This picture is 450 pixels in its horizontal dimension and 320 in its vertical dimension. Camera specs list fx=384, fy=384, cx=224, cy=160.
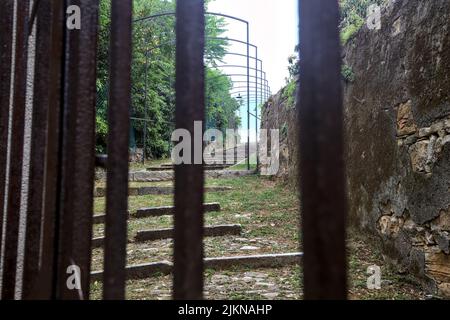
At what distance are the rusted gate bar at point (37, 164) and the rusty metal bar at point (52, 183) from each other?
1.18 feet

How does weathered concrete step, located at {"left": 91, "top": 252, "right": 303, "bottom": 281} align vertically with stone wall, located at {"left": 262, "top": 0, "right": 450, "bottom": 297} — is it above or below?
below

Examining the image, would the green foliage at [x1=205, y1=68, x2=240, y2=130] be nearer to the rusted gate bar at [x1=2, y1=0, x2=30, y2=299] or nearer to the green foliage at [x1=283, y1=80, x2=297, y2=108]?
the green foliage at [x1=283, y1=80, x2=297, y2=108]

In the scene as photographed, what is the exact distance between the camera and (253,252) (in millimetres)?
3461

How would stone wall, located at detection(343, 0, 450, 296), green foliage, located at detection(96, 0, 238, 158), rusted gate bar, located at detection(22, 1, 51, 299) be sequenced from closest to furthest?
rusted gate bar, located at detection(22, 1, 51, 299) < stone wall, located at detection(343, 0, 450, 296) < green foliage, located at detection(96, 0, 238, 158)

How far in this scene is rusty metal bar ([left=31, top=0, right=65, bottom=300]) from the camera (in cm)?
69

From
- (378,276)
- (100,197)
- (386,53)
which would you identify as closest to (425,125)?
(386,53)

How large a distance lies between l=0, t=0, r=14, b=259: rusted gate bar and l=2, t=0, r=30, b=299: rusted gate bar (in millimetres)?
70

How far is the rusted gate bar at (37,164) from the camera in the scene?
40.7 inches

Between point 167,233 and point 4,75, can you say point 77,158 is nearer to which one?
point 4,75

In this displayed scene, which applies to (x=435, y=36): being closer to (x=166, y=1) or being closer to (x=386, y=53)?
(x=386, y=53)

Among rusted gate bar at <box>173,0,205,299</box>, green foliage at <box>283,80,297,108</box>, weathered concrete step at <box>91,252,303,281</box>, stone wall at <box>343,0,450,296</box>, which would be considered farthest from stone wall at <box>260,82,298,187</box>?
rusted gate bar at <box>173,0,205,299</box>

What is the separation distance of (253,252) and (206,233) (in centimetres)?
72

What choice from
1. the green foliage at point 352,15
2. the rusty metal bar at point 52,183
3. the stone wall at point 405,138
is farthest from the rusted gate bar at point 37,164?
the green foliage at point 352,15

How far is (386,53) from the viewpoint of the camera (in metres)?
3.06
